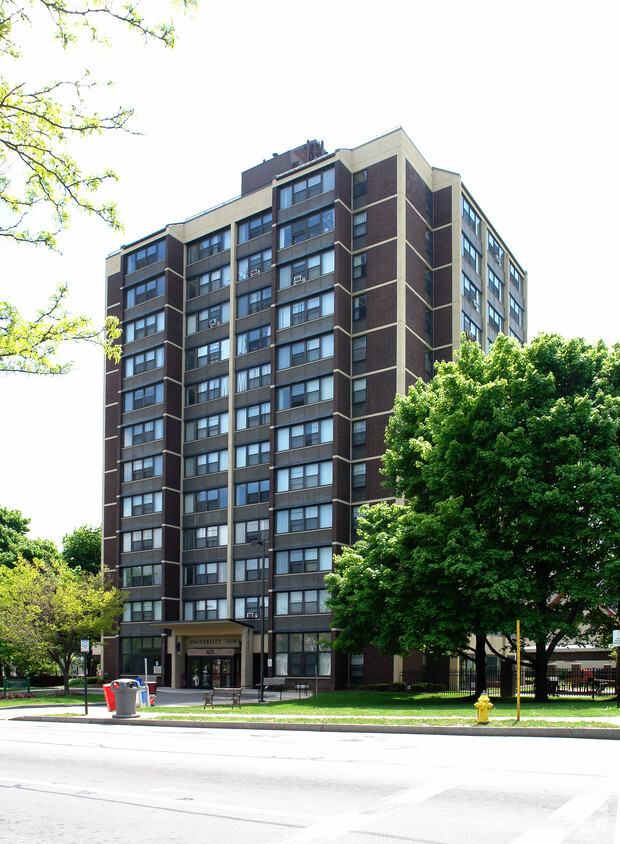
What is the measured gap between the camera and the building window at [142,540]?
58656 mm

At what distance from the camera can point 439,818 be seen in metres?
8.33

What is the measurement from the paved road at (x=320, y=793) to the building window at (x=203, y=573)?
131 feet

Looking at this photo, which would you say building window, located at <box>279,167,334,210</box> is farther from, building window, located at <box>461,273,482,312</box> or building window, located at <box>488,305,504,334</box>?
building window, located at <box>488,305,504,334</box>

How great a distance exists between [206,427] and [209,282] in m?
10.6

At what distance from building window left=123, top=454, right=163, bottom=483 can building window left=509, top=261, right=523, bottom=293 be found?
3056cm

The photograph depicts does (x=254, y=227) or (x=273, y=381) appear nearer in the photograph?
(x=273, y=381)

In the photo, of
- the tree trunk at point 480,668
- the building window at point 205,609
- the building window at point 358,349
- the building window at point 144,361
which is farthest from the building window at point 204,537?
the tree trunk at point 480,668

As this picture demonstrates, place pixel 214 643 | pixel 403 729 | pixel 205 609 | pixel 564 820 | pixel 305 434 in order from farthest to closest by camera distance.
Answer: pixel 205 609 → pixel 214 643 → pixel 305 434 → pixel 403 729 → pixel 564 820

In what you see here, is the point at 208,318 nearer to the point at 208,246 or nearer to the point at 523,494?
the point at 208,246

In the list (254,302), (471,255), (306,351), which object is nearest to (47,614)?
(306,351)

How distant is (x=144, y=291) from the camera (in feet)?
207

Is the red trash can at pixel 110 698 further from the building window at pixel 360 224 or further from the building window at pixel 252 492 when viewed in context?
the building window at pixel 360 224

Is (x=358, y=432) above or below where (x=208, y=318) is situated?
below

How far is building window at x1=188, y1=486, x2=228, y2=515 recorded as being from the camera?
56969mm
